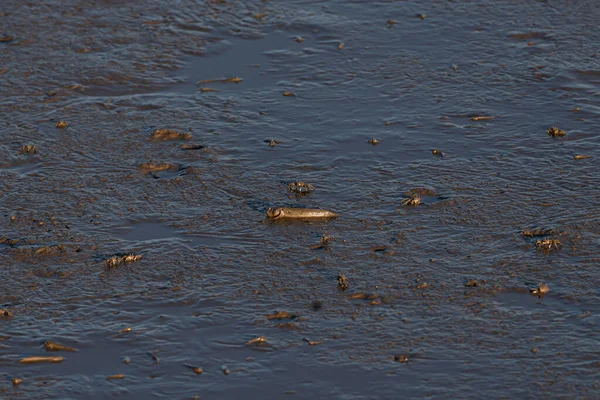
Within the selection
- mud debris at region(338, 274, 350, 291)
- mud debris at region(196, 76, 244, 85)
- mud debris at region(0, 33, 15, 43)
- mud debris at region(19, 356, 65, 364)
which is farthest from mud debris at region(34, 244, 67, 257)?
mud debris at region(0, 33, 15, 43)

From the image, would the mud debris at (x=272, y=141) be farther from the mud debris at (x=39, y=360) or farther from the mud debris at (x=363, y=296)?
the mud debris at (x=39, y=360)

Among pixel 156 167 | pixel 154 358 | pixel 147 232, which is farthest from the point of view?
pixel 156 167

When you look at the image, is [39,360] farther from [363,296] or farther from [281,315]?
[363,296]

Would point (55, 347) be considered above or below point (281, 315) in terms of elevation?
below

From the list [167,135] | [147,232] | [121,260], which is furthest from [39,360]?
[167,135]

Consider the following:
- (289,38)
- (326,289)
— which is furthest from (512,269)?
(289,38)

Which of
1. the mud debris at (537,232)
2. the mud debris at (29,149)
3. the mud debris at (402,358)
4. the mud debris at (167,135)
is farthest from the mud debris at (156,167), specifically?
the mud debris at (402,358)

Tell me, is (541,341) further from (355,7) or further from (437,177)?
(355,7)
